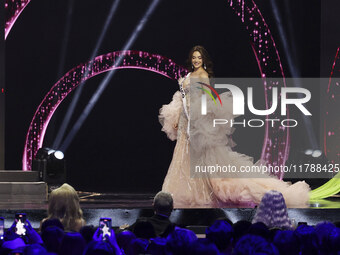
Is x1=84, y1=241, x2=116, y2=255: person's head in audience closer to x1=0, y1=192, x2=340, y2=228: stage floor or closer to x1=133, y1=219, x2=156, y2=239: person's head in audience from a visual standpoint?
x1=133, y1=219, x2=156, y2=239: person's head in audience

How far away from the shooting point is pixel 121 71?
8.86 meters

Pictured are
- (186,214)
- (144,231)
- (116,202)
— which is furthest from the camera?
(116,202)

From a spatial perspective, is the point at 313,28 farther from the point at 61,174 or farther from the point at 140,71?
the point at 61,174

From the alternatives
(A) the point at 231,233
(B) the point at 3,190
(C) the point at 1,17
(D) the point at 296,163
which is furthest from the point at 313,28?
(A) the point at 231,233

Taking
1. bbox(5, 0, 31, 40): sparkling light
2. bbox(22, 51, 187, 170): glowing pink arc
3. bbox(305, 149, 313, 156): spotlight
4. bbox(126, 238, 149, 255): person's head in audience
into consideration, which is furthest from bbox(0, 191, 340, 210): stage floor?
bbox(126, 238, 149, 255): person's head in audience

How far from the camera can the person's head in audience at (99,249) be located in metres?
1.91

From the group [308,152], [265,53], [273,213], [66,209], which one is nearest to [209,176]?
[273,213]

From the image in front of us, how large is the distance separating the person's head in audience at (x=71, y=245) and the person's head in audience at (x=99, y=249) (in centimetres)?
14

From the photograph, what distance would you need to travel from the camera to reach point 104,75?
884 centimetres

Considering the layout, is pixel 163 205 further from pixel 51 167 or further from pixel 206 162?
pixel 51 167

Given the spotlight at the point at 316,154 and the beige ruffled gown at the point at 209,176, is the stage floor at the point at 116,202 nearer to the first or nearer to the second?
the beige ruffled gown at the point at 209,176

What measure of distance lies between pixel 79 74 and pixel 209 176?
129 inches

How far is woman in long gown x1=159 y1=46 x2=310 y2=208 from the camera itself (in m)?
5.96

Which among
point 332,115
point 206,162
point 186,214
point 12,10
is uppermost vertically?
point 12,10
